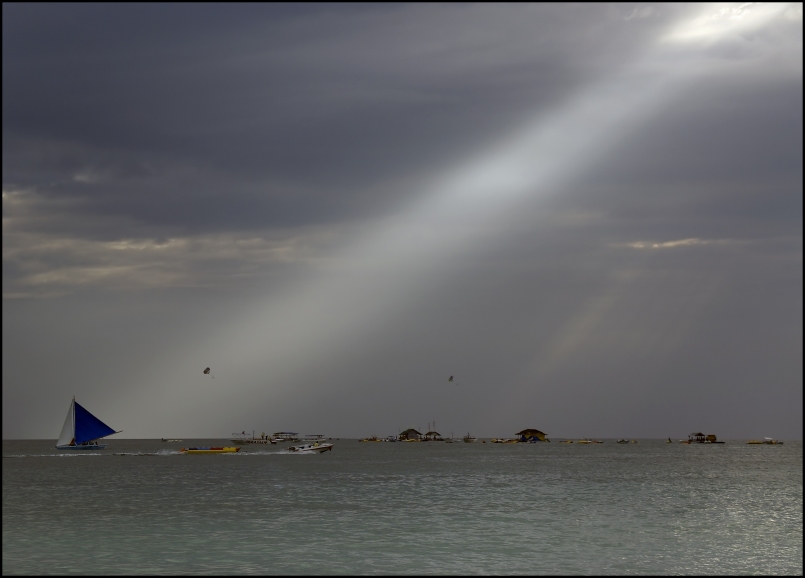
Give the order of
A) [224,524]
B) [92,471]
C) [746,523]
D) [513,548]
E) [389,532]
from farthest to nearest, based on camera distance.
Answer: [92,471], [746,523], [224,524], [389,532], [513,548]

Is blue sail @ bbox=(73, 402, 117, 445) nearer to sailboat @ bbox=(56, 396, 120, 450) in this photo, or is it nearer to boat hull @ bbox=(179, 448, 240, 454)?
sailboat @ bbox=(56, 396, 120, 450)

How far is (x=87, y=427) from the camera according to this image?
5728 inches

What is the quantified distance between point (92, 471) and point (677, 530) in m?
81.4

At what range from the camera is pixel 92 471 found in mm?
97688

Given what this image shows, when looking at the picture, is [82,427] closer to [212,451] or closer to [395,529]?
[212,451]

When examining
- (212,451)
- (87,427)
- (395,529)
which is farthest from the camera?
(212,451)

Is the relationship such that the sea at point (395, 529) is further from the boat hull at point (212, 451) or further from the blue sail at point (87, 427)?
the boat hull at point (212, 451)

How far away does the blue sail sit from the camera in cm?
14400

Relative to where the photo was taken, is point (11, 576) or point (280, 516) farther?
point (280, 516)

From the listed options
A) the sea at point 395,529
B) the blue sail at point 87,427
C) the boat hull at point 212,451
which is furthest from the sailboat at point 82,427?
the sea at point 395,529

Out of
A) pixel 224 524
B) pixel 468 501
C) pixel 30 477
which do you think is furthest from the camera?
pixel 30 477

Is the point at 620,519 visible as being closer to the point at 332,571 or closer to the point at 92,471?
the point at 332,571

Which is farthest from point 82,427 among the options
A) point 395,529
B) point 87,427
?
point 395,529

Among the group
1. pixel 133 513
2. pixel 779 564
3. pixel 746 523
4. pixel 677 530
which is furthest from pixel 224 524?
pixel 746 523
